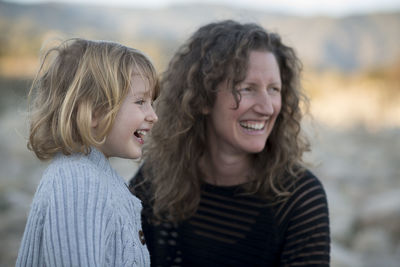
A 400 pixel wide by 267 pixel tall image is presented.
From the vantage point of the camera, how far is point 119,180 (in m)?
1.68

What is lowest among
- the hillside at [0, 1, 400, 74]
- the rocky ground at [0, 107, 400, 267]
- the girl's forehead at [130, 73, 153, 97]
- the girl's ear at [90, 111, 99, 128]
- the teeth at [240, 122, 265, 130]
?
the rocky ground at [0, 107, 400, 267]

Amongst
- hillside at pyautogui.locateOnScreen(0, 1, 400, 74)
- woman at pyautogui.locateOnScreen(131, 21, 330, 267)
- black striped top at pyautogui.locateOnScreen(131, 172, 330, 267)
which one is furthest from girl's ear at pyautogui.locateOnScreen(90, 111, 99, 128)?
hillside at pyautogui.locateOnScreen(0, 1, 400, 74)

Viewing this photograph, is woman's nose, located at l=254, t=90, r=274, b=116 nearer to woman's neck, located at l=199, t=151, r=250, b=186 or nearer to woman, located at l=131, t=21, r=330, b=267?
woman, located at l=131, t=21, r=330, b=267

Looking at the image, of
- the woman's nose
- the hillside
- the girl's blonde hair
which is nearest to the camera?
the girl's blonde hair

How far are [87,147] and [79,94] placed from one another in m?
0.22

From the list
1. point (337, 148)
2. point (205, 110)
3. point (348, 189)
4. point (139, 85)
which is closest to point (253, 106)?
point (205, 110)

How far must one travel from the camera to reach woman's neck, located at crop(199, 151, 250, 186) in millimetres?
2496

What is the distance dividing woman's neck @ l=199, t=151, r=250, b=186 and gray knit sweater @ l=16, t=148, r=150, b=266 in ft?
3.35

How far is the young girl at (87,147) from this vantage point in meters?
1.32

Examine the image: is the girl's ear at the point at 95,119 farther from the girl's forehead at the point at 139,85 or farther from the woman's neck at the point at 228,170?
the woman's neck at the point at 228,170

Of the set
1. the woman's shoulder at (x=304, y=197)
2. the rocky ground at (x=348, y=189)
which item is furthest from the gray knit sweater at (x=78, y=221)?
the woman's shoulder at (x=304, y=197)

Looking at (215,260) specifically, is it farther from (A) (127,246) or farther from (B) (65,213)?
(B) (65,213)

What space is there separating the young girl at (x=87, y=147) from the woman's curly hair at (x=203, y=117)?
0.75 meters

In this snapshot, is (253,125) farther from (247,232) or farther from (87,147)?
(87,147)
